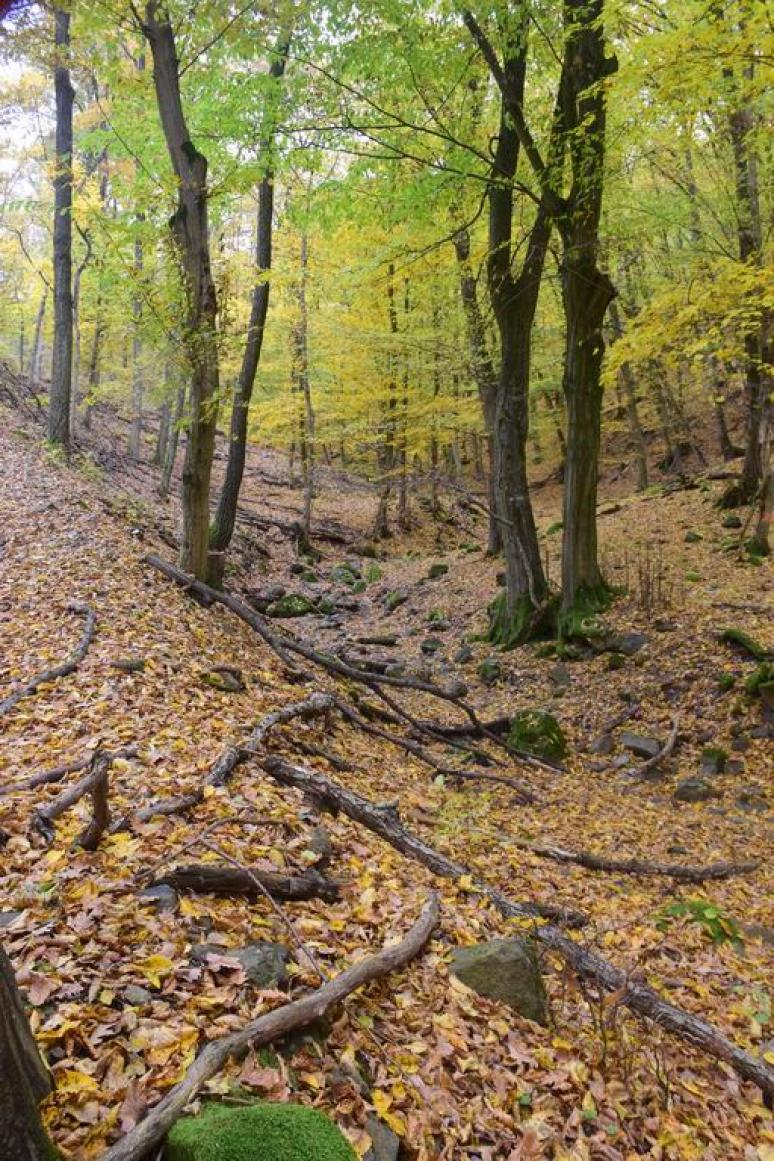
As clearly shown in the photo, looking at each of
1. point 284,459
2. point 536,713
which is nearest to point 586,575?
point 536,713

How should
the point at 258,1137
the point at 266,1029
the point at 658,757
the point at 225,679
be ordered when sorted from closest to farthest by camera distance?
the point at 258,1137 → the point at 266,1029 → the point at 225,679 → the point at 658,757

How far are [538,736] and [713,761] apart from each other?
71.5 inches

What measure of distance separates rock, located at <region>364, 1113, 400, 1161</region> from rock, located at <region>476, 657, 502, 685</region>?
25.7ft

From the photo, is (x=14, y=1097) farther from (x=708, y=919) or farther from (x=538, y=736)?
(x=538, y=736)

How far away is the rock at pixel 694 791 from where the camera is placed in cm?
684

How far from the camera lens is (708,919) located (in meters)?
4.79

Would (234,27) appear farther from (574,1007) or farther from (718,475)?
(718,475)

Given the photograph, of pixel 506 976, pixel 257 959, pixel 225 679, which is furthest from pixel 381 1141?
pixel 225 679

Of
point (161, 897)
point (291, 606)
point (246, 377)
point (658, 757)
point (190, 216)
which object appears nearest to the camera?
point (161, 897)

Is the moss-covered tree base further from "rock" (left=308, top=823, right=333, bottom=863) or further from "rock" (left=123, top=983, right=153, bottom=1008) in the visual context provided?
"rock" (left=123, top=983, right=153, bottom=1008)

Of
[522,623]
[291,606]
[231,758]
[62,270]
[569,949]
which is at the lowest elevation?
[291,606]

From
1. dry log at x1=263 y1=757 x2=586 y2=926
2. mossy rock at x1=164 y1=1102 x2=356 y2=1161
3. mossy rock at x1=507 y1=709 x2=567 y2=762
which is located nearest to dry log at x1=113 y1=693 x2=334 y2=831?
dry log at x1=263 y1=757 x2=586 y2=926

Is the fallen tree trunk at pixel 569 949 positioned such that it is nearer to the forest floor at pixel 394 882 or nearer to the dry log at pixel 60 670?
the forest floor at pixel 394 882

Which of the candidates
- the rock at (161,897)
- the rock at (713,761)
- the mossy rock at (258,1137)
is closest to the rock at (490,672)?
the rock at (713,761)
